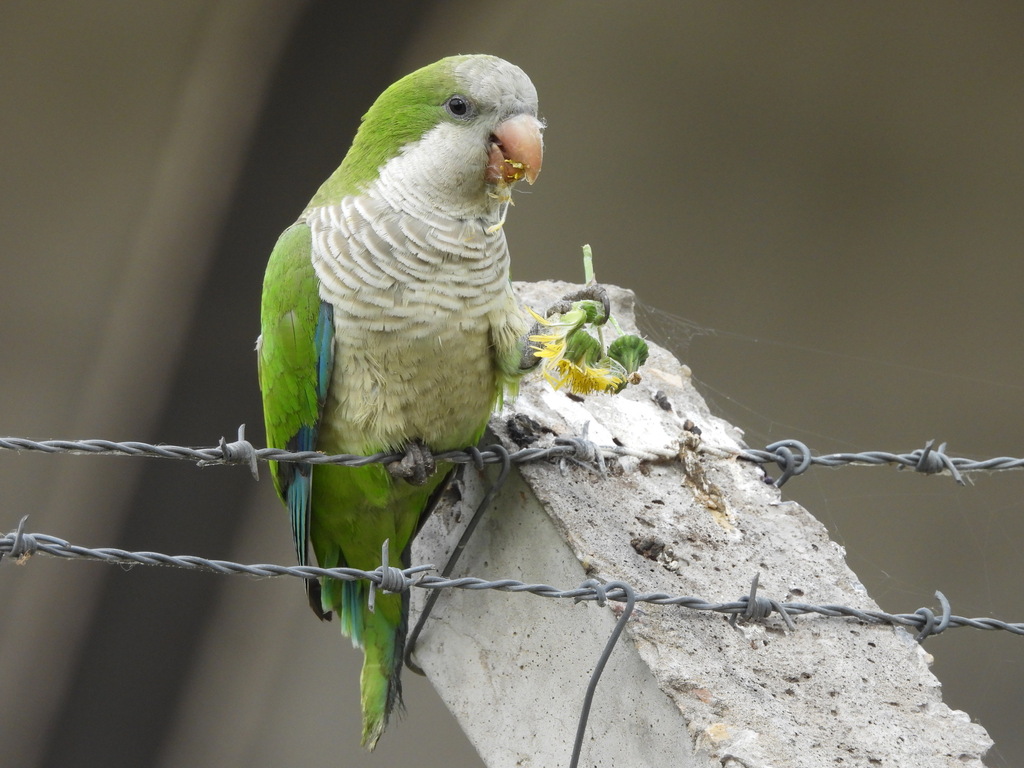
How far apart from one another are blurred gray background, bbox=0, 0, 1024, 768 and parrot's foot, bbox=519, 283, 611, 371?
1879mm

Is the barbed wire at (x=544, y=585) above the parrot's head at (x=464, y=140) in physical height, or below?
below

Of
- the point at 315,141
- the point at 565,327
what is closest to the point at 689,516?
the point at 565,327

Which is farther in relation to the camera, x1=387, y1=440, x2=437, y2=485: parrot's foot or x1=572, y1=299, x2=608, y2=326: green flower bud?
x1=387, y1=440, x2=437, y2=485: parrot's foot

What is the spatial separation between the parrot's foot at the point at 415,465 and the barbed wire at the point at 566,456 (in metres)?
0.02

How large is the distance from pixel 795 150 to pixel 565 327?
2.84 metres

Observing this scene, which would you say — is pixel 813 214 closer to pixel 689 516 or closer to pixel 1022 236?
pixel 1022 236

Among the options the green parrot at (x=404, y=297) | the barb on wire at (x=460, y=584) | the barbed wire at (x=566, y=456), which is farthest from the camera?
the green parrot at (x=404, y=297)

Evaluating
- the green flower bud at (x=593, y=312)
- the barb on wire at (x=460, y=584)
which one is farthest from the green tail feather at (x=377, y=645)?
the green flower bud at (x=593, y=312)

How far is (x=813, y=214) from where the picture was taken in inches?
196

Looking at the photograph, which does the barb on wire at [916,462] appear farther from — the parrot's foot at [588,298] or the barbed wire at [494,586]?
the parrot's foot at [588,298]

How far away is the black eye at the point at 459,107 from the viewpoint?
2.77 m

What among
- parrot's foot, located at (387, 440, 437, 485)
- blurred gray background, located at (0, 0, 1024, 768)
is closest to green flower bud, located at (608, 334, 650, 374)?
parrot's foot, located at (387, 440, 437, 485)

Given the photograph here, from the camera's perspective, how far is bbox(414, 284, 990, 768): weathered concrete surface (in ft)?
7.26

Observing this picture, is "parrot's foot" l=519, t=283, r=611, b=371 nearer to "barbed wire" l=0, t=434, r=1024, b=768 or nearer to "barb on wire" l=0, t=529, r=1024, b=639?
"barbed wire" l=0, t=434, r=1024, b=768
